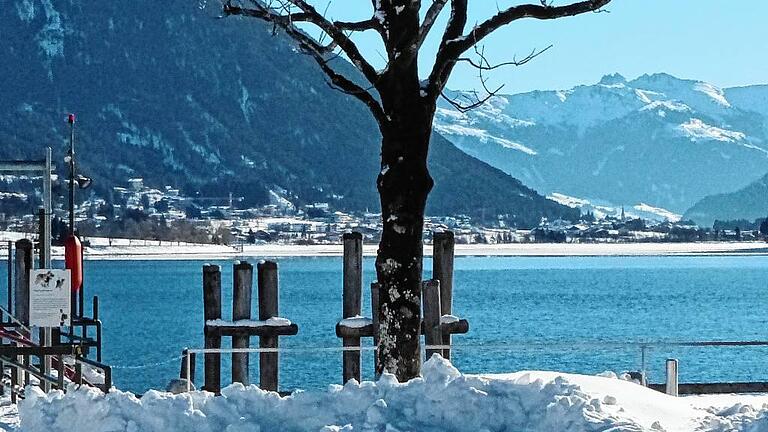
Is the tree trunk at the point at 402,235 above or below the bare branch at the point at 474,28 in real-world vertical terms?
below

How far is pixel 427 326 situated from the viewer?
742 inches

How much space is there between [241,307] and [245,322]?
32cm

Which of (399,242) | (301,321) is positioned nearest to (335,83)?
(399,242)

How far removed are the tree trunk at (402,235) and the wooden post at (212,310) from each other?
579 centimetres

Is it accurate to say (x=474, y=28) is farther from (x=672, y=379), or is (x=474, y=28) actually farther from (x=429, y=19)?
(x=672, y=379)

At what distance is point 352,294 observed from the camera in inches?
762

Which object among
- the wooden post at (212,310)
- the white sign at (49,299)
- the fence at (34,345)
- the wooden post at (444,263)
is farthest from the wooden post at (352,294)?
the white sign at (49,299)

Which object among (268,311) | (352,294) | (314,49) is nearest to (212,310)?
(268,311)

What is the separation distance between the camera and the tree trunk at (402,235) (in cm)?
1354

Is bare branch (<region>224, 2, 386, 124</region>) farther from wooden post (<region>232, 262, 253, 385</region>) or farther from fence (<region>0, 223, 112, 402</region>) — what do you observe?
wooden post (<region>232, 262, 253, 385</region>)

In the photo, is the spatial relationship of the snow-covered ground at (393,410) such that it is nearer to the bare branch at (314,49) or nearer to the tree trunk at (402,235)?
the tree trunk at (402,235)

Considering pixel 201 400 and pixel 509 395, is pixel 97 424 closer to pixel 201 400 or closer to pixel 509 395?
pixel 201 400

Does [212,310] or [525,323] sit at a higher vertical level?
[212,310]

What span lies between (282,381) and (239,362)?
71.2ft
